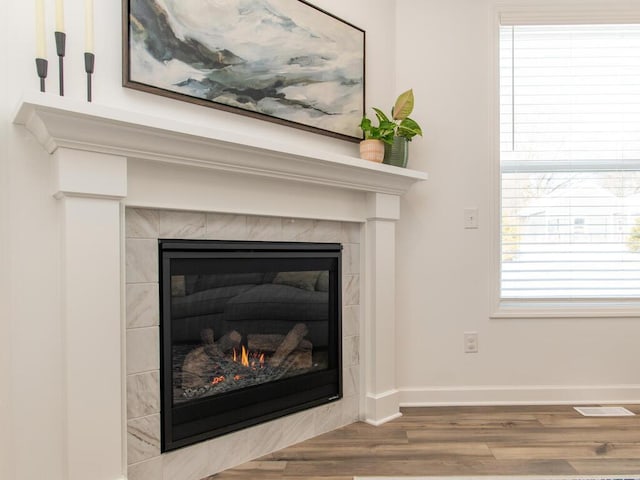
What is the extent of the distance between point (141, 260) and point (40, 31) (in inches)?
29.5

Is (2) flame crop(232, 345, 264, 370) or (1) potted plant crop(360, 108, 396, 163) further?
(1) potted plant crop(360, 108, 396, 163)

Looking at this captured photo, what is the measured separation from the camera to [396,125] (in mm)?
2209

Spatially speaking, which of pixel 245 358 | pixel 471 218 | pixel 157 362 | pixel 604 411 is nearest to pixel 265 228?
pixel 245 358

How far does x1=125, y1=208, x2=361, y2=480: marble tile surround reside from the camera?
4.94 feet

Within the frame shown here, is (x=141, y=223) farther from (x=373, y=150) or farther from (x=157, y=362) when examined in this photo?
(x=373, y=150)

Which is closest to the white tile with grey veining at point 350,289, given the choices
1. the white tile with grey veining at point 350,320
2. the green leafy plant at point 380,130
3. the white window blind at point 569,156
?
the white tile with grey veining at point 350,320

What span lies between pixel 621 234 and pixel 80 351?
2.81 m

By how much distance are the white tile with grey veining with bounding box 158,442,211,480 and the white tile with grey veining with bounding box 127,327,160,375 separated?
346 millimetres


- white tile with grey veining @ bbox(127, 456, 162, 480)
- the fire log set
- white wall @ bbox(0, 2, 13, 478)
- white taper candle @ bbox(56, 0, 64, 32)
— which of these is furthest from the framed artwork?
white tile with grey veining @ bbox(127, 456, 162, 480)

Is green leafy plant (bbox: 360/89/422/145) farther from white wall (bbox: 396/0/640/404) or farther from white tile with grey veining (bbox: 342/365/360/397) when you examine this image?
white tile with grey veining (bbox: 342/365/360/397)

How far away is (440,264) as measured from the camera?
2.50 meters

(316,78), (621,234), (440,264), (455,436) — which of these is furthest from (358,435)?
(621,234)

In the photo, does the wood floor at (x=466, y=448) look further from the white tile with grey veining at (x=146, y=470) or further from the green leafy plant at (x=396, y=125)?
the green leafy plant at (x=396, y=125)

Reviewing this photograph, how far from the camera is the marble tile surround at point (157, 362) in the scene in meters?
1.51
